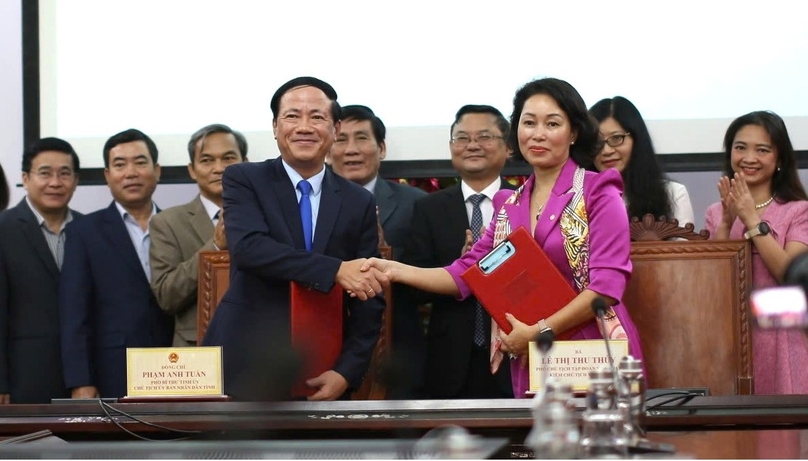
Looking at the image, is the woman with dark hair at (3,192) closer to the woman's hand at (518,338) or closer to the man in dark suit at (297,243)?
the man in dark suit at (297,243)

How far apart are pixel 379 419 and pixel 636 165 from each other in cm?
139

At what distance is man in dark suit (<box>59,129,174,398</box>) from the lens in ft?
11.7

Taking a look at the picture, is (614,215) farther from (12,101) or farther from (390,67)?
(12,101)

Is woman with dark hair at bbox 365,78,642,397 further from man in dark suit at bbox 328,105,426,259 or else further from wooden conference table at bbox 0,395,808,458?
man in dark suit at bbox 328,105,426,259

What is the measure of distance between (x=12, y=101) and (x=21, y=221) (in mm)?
1074

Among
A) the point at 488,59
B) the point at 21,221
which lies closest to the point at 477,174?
the point at 488,59

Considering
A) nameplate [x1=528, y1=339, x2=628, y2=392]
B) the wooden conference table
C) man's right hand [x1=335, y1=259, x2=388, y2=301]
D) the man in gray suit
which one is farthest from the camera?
the man in gray suit

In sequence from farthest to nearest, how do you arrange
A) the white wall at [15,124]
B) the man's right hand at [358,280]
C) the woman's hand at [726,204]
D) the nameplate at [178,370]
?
the white wall at [15,124] < the woman's hand at [726,204] < the man's right hand at [358,280] < the nameplate at [178,370]

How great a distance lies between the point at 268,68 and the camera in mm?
4125

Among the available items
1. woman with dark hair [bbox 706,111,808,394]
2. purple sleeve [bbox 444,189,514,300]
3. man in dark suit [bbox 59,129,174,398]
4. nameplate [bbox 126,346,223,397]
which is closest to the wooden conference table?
nameplate [bbox 126,346,223,397]

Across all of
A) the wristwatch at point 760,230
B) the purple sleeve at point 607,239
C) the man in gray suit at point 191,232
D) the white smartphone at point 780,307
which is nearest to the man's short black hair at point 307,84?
the man in gray suit at point 191,232

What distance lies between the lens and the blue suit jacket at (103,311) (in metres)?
3.55

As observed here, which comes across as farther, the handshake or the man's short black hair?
the man's short black hair

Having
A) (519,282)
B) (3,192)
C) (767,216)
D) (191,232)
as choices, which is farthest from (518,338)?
(3,192)
